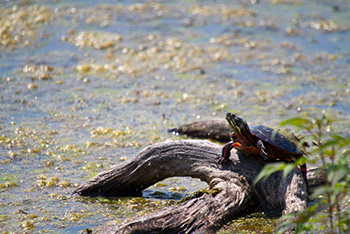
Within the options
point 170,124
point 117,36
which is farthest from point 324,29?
point 170,124

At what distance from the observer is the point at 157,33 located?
30.2 ft

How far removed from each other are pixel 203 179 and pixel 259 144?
0.62 metres

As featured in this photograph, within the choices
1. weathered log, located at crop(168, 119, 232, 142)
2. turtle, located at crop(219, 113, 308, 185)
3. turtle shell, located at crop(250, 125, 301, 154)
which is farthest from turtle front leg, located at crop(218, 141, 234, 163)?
weathered log, located at crop(168, 119, 232, 142)

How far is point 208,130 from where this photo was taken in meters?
5.68

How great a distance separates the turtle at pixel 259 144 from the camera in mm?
4102

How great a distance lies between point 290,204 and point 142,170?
131cm

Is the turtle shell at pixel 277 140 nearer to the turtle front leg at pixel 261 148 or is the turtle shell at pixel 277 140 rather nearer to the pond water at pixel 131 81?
the turtle front leg at pixel 261 148

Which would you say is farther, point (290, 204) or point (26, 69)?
point (26, 69)

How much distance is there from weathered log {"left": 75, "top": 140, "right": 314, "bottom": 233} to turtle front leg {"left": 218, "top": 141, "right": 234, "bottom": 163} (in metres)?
0.06

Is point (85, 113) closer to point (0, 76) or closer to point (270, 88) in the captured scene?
point (0, 76)

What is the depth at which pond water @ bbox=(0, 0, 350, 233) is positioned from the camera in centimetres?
449

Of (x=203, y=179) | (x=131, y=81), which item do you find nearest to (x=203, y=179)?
(x=203, y=179)

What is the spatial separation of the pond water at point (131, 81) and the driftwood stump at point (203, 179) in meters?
0.19

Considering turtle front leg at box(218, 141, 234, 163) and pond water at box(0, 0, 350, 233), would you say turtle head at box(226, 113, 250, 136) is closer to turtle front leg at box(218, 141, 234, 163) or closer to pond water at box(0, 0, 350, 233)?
turtle front leg at box(218, 141, 234, 163)
